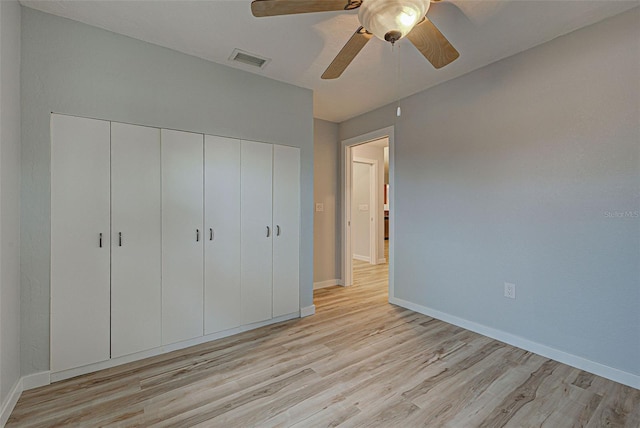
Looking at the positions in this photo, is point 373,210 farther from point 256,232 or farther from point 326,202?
point 256,232

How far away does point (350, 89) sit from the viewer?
3203 millimetres

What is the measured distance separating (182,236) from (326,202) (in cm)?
231

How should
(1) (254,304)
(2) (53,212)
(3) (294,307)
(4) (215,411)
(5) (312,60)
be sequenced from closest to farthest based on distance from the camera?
(4) (215,411) < (2) (53,212) < (5) (312,60) < (1) (254,304) < (3) (294,307)

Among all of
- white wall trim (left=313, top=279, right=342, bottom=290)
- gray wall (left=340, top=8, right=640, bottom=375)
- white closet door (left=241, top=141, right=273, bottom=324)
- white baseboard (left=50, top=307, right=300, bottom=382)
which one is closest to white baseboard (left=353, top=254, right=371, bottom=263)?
white wall trim (left=313, top=279, right=342, bottom=290)

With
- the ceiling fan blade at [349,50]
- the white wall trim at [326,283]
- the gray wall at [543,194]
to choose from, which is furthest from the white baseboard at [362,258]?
the ceiling fan blade at [349,50]

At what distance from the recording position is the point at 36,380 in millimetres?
1904

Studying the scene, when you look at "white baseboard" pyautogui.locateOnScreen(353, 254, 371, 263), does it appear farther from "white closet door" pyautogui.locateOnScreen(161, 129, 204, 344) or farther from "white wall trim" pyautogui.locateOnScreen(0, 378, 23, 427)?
"white wall trim" pyautogui.locateOnScreen(0, 378, 23, 427)

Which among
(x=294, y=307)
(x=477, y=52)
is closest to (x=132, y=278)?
(x=294, y=307)

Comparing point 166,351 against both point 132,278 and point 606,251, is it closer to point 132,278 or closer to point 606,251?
point 132,278

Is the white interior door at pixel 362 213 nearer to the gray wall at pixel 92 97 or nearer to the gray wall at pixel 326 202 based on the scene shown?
the gray wall at pixel 326 202

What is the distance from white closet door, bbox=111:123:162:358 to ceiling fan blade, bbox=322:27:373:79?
1530mm

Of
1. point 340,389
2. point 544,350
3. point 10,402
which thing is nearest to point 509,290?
point 544,350

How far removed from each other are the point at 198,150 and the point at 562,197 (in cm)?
302

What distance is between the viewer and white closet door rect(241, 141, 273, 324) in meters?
2.77
